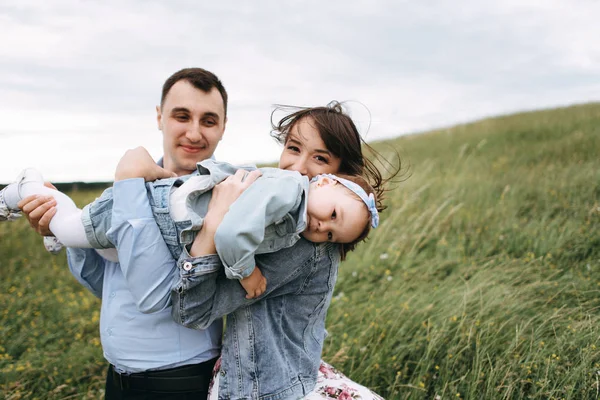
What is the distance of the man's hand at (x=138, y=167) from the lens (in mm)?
2086

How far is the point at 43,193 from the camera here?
7.31 ft

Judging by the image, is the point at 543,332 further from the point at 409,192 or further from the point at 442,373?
the point at 409,192

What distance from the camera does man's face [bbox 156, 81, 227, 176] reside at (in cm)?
277

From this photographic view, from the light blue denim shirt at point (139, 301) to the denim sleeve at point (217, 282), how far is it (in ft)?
0.34

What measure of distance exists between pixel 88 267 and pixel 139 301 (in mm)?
732

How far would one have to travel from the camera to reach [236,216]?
1.71 metres

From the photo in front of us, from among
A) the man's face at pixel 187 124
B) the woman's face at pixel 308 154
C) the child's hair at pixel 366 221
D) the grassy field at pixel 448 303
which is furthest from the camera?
the grassy field at pixel 448 303

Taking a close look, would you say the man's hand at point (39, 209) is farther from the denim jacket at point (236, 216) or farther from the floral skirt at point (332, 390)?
the floral skirt at point (332, 390)

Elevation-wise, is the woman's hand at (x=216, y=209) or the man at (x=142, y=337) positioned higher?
the woman's hand at (x=216, y=209)

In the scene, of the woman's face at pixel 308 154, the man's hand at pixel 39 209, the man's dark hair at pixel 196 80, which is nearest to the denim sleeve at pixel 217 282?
the woman's face at pixel 308 154

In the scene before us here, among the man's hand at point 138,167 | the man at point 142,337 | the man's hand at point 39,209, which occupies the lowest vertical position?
the man at point 142,337

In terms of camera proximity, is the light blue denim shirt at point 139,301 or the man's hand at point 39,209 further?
the man's hand at point 39,209

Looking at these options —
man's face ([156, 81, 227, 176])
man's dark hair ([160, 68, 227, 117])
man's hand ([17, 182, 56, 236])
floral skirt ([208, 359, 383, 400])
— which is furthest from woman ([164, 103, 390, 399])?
man's dark hair ([160, 68, 227, 117])

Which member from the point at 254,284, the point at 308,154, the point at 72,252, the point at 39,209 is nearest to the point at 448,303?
the point at 308,154
